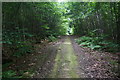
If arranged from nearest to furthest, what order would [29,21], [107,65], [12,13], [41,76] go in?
[41,76] < [107,65] < [12,13] < [29,21]

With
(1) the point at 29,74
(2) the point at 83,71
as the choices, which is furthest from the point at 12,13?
(2) the point at 83,71

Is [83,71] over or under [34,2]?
under

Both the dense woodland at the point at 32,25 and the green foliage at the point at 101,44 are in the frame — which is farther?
the green foliage at the point at 101,44

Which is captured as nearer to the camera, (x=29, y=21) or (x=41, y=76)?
(x=41, y=76)

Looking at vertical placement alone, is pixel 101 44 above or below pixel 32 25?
below

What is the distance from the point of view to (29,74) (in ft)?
13.8

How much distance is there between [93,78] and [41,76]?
2.17m

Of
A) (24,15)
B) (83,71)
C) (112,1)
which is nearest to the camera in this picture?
(83,71)

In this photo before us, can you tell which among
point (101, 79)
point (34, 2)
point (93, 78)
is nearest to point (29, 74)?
point (93, 78)

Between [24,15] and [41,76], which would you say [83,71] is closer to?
[41,76]

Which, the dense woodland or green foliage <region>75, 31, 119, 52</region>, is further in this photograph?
green foliage <region>75, 31, 119, 52</region>

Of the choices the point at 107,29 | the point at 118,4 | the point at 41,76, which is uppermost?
the point at 118,4

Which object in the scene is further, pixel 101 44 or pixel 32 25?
pixel 32 25

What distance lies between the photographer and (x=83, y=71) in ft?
14.3
